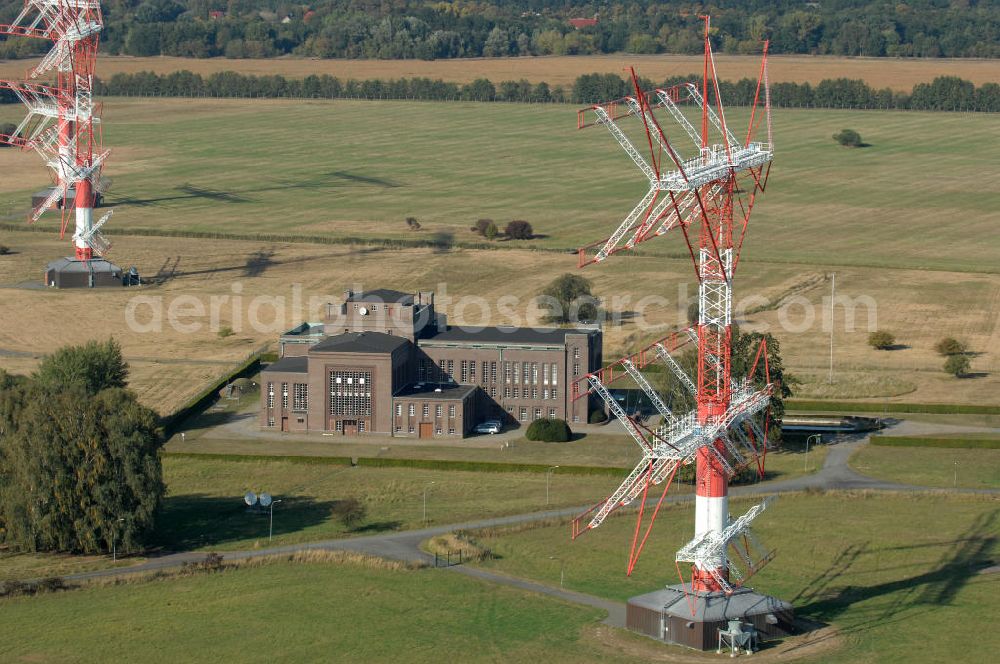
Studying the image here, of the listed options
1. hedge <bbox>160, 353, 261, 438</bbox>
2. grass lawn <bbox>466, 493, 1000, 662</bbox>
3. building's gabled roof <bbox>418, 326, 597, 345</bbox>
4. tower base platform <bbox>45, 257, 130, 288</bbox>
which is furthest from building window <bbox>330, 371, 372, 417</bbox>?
tower base platform <bbox>45, 257, 130, 288</bbox>

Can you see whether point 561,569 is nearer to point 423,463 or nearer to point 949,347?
point 423,463

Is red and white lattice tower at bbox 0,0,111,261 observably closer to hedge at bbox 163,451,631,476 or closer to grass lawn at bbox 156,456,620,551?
hedge at bbox 163,451,631,476

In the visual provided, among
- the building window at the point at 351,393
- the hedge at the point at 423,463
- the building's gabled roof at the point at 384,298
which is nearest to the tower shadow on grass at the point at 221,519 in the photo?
the hedge at the point at 423,463

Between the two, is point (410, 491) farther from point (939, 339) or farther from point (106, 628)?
point (939, 339)

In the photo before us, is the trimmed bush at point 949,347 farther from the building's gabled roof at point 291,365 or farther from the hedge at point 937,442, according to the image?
the building's gabled roof at point 291,365

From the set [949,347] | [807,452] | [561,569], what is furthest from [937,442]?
[561,569]

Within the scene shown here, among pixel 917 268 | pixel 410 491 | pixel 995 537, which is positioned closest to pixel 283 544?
pixel 410 491
